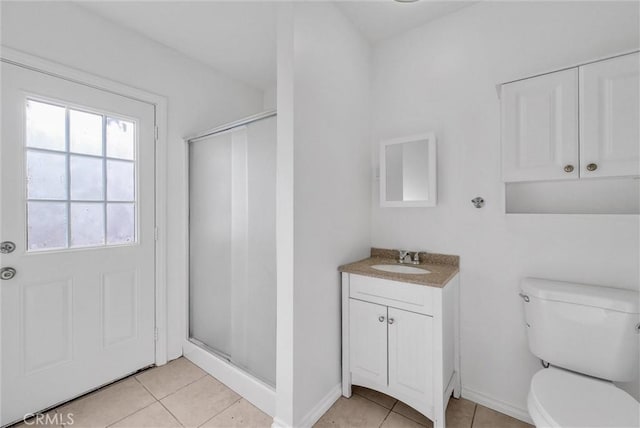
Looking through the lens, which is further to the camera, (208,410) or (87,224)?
(87,224)

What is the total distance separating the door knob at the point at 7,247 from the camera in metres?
1.44

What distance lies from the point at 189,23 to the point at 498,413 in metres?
3.12

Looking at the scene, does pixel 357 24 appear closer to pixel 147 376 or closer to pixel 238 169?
pixel 238 169

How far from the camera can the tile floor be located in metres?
1.51

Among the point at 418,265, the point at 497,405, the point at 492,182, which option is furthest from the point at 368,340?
the point at 492,182

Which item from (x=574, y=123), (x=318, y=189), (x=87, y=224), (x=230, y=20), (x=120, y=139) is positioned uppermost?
(x=230, y=20)

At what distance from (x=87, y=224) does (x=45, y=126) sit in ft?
1.99

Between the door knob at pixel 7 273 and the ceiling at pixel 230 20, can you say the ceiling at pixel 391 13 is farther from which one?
the door knob at pixel 7 273

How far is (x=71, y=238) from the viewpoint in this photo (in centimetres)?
168

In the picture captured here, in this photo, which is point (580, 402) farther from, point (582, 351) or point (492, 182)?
point (492, 182)

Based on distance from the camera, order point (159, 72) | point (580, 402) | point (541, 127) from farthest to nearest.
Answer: point (159, 72) → point (541, 127) → point (580, 402)

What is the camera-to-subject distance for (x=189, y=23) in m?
1.85

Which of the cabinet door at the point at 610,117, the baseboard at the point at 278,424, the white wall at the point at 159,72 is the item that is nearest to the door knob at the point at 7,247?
the white wall at the point at 159,72

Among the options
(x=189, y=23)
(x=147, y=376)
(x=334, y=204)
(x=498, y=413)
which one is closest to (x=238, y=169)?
(x=334, y=204)
